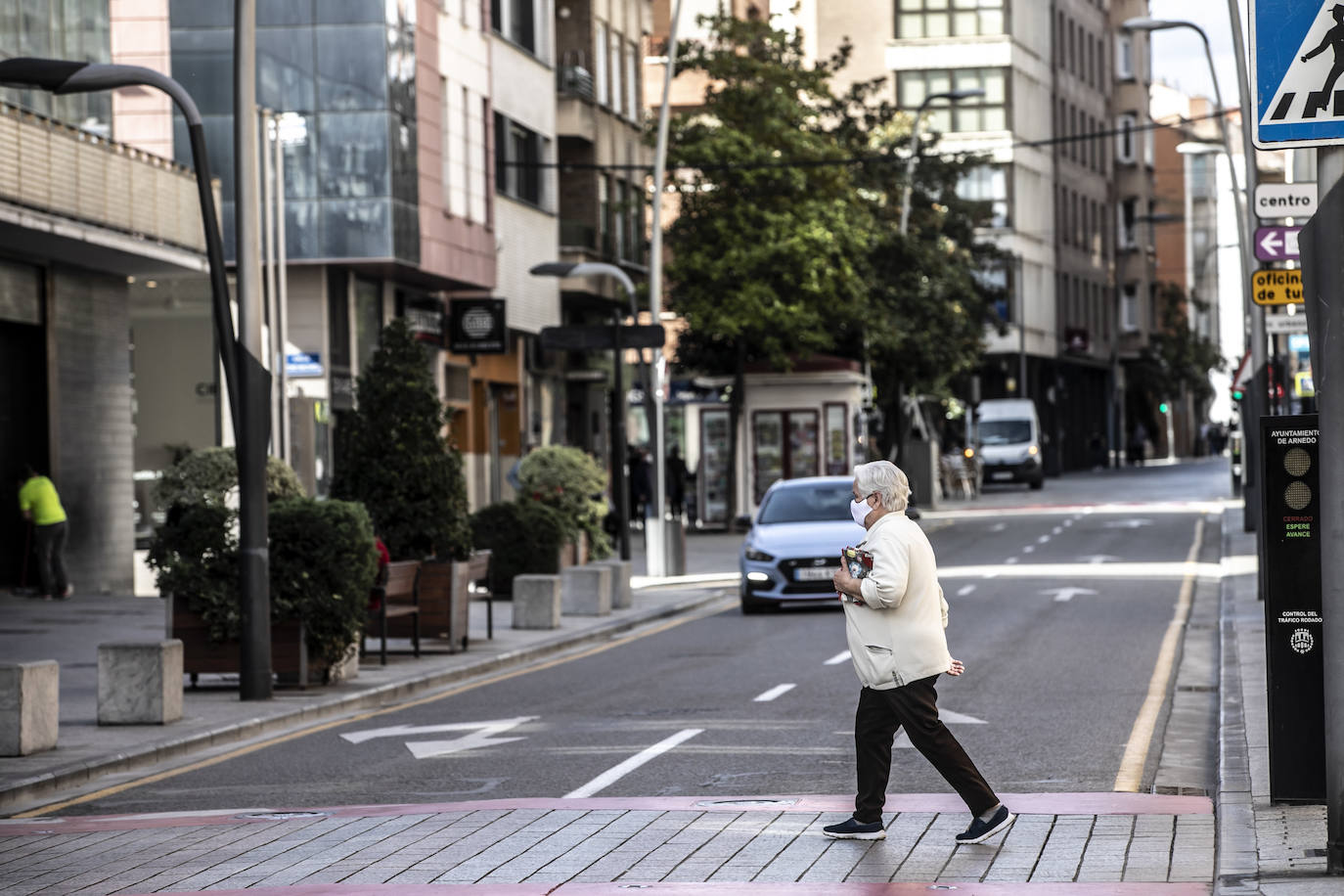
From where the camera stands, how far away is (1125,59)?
106438 millimetres

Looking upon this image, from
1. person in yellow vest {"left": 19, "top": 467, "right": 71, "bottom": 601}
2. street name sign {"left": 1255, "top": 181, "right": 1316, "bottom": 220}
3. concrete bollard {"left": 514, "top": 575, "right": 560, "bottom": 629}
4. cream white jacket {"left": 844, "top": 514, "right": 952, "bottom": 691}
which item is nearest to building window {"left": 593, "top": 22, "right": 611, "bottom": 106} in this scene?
person in yellow vest {"left": 19, "top": 467, "right": 71, "bottom": 601}

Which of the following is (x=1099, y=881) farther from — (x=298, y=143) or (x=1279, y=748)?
(x=298, y=143)

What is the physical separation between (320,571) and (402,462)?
13.3ft

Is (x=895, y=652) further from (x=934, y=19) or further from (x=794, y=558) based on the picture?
(x=934, y=19)

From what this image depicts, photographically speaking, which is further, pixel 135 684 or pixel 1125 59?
pixel 1125 59

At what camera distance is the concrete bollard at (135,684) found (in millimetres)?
15117

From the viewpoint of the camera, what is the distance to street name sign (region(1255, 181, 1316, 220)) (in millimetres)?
15906

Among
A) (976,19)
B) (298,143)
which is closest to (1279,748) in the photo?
(298,143)

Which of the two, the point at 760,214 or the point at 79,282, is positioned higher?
the point at 760,214

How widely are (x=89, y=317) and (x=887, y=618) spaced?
78.1ft

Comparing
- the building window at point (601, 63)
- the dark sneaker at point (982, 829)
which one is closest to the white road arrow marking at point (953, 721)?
the dark sneaker at point (982, 829)

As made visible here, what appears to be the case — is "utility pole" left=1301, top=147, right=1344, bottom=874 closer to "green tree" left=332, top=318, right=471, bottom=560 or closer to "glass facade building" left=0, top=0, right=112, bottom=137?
"green tree" left=332, top=318, right=471, bottom=560

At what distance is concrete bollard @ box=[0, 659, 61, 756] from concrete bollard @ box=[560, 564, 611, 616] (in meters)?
12.8

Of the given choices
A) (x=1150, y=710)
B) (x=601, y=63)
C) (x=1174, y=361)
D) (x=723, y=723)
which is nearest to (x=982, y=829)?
(x=723, y=723)
